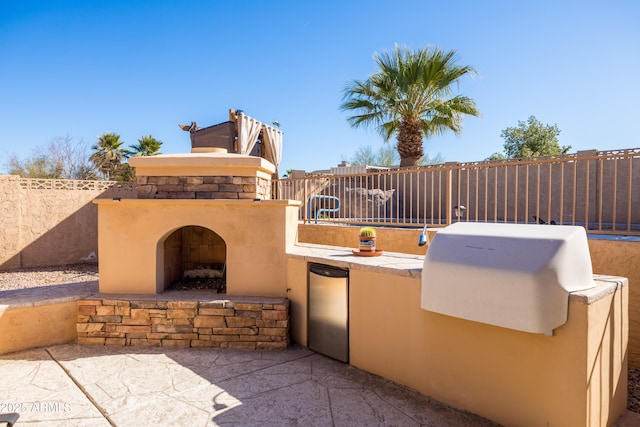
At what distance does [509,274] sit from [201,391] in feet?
10.3

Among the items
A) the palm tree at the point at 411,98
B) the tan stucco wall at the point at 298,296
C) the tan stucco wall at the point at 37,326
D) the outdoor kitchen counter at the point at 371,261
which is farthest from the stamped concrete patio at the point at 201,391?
the palm tree at the point at 411,98

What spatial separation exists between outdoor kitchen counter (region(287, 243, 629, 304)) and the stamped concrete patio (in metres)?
1.24

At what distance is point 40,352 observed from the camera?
4371 mm

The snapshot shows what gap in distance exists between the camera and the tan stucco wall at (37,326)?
14.2 feet

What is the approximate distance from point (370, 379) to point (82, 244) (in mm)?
10798

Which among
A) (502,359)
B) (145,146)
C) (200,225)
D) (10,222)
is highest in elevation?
(145,146)

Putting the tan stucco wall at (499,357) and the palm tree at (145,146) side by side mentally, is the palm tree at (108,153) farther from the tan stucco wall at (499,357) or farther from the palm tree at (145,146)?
the tan stucco wall at (499,357)

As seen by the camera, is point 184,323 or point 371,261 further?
point 184,323

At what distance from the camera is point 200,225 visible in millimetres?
4930

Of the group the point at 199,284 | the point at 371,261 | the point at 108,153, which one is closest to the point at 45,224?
the point at 199,284

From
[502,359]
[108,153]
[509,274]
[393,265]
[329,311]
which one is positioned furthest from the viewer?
[108,153]

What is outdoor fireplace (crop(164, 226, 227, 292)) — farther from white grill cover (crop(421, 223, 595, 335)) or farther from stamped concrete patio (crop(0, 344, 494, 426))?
white grill cover (crop(421, 223, 595, 335))

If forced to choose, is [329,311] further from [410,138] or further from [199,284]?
[410,138]

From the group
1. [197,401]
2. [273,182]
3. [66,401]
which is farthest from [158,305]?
[273,182]
